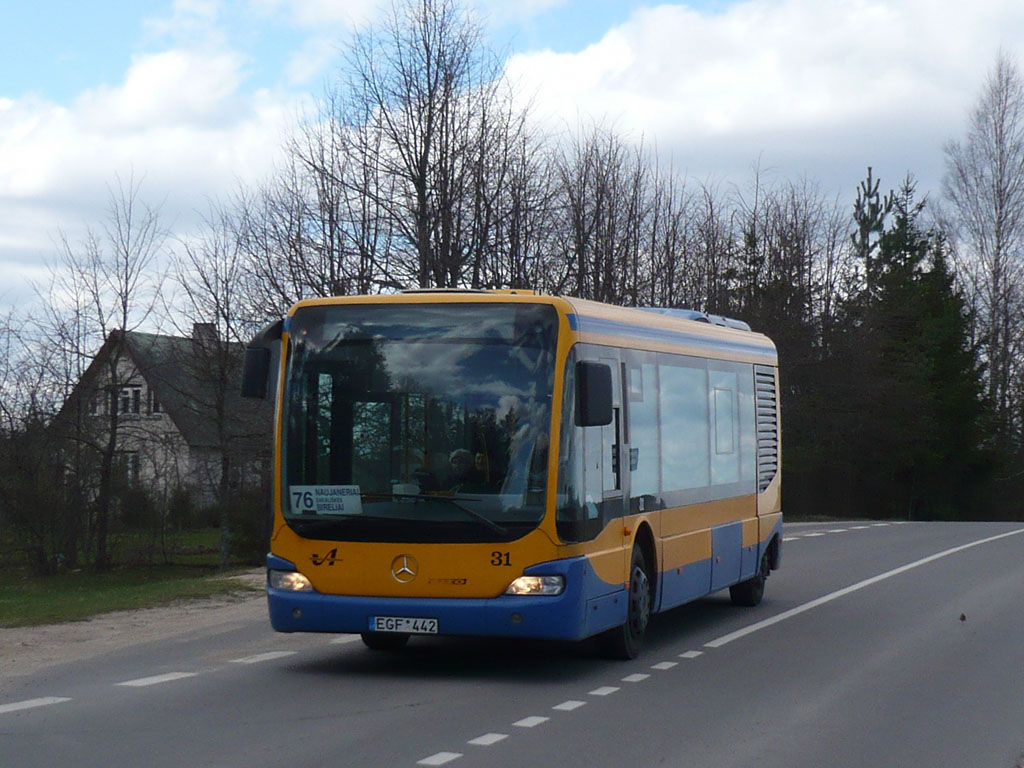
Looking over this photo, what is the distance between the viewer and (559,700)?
941 centimetres

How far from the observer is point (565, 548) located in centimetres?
1020

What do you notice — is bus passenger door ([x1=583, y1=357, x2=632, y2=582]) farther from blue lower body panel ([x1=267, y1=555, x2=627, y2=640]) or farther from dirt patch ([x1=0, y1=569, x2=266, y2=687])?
dirt patch ([x1=0, y1=569, x2=266, y2=687])

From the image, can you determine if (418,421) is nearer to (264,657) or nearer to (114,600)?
(264,657)

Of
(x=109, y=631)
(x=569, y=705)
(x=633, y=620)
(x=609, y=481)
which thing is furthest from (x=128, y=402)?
(x=569, y=705)

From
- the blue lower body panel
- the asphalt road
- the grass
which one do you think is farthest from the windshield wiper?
the grass

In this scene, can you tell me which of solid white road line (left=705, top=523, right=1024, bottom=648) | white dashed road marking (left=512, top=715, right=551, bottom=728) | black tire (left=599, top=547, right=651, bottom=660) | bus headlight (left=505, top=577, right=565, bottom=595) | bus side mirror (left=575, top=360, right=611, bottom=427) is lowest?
solid white road line (left=705, top=523, right=1024, bottom=648)


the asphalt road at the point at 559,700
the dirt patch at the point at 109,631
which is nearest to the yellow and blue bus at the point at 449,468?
the asphalt road at the point at 559,700

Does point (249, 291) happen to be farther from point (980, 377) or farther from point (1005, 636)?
point (980, 377)

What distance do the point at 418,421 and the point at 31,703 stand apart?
318 cm

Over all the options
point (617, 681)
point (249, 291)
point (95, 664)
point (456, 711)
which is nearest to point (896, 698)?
point (617, 681)

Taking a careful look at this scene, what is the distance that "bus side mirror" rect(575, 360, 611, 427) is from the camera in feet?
34.2

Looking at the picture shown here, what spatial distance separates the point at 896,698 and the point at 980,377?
53770mm

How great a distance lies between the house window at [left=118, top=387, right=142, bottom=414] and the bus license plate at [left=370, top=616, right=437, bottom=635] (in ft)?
88.2

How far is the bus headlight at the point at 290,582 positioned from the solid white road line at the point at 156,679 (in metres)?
0.88
